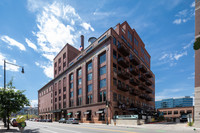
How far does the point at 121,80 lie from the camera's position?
39781 millimetres

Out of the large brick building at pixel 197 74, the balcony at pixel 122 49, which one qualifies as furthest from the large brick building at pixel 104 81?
the large brick building at pixel 197 74

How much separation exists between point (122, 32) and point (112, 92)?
20.3 meters


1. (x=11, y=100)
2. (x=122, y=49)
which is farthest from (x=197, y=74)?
(x=11, y=100)

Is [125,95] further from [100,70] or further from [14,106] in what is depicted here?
[14,106]

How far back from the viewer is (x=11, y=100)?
19453mm

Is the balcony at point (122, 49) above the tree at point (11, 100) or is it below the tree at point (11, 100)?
above

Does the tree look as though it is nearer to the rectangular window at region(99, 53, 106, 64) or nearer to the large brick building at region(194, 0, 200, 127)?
the rectangular window at region(99, 53, 106, 64)

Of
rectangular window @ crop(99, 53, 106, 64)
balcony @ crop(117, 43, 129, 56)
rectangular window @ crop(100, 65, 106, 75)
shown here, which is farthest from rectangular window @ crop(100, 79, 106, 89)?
balcony @ crop(117, 43, 129, 56)

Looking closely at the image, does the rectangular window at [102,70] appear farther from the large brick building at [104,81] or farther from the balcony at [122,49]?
the balcony at [122,49]

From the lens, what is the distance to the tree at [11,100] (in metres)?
18.9

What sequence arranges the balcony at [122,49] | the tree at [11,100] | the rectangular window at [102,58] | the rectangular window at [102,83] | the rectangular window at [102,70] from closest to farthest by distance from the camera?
the tree at [11,100] < the rectangular window at [102,83] < the rectangular window at [102,70] < the rectangular window at [102,58] < the balcony at [122,49]

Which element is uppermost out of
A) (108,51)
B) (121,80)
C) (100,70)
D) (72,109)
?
(108,51)

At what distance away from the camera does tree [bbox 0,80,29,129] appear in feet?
62.1

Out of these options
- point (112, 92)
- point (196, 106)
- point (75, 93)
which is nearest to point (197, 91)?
point (196, 106)
